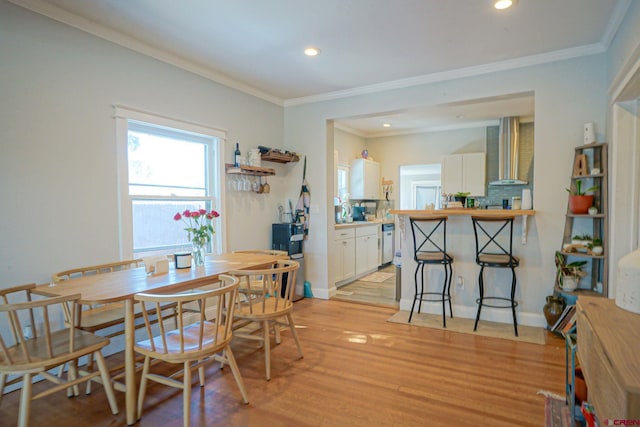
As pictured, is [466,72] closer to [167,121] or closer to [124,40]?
[167,121]

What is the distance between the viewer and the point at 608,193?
3.00 m

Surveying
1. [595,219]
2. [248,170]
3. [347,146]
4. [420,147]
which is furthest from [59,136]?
[420,147]

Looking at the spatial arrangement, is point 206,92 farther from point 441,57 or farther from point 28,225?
point 441,57

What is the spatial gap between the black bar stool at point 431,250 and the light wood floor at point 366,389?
61 centimetres

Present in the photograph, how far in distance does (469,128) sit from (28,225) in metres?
6.53

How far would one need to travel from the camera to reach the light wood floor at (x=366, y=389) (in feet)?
6.79

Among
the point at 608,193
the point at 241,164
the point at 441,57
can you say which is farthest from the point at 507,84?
the point at 241,164

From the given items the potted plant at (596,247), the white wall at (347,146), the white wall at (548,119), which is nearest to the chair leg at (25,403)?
the white wall at (548,119)

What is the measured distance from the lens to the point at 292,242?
4.62 m

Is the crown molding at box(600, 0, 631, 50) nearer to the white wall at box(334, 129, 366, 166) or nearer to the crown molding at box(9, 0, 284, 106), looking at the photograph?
the crown molding at box(9, 0, 284, 106)

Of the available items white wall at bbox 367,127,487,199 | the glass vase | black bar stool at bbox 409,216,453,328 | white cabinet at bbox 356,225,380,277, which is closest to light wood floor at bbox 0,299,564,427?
black bar stool at bbox 409,216,453,328

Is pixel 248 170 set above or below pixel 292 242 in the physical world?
above

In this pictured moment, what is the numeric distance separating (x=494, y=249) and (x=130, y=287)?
342 centimetres

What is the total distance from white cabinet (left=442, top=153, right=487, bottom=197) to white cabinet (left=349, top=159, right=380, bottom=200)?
138 centimetres
